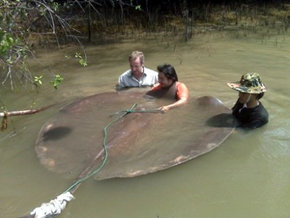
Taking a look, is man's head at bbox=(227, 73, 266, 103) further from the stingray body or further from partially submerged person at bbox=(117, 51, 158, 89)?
partially submerged person at bbox=(117, 51, 158, 89)

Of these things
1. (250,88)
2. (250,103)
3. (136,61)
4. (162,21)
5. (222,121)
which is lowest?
(222,121)

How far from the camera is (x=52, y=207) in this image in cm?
354

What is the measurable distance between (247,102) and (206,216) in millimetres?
1984

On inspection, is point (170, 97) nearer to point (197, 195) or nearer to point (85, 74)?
point (197, 195)

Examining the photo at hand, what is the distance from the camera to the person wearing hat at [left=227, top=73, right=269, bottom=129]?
17.4 feet

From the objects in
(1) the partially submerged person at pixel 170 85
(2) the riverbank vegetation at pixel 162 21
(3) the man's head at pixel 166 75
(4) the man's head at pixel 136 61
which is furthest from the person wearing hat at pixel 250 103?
(2) the riverbank vegetation at pixel 162 21

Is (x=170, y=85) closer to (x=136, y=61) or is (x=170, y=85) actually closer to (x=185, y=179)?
(x=136, y=61)

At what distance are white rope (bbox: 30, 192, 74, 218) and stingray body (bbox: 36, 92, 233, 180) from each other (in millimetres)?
431

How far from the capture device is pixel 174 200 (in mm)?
4219

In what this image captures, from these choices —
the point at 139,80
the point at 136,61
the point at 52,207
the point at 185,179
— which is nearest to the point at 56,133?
the point at 52,207

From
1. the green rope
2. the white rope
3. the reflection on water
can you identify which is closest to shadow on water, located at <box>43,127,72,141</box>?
the reflection on water

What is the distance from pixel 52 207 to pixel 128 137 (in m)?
1.43

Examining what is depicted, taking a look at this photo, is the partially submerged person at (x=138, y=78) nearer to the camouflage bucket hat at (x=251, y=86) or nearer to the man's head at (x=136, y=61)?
the man's head at (x=136, y=61)

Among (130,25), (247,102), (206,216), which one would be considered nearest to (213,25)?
(130,25)
